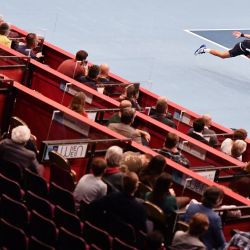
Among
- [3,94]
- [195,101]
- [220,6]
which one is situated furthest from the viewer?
[220,6]

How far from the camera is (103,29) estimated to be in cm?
2319

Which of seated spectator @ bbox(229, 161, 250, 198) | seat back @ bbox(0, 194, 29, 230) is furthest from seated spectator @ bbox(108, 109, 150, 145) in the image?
seat back @ bbox(0, 194, 29, 230)

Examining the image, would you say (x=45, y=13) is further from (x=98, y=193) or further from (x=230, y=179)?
(x=98, y=193)

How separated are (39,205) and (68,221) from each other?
46 cm

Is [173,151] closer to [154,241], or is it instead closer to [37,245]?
[154,241]

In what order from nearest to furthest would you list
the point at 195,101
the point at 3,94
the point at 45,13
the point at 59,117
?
the point at 59,117, the point at 3,94, the point at 195,101, the point at 45,13

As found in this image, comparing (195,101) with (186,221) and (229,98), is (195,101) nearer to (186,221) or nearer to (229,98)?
(229,98)

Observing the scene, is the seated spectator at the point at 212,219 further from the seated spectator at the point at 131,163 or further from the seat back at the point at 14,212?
the seat back at the point at 14,212

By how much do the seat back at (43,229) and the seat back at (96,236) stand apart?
342 millimetres

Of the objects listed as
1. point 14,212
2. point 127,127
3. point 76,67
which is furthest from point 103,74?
point 14,212

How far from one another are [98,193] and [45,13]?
42.3 feet

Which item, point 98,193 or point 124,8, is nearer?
point 98,193

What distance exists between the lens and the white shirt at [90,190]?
10.8 m

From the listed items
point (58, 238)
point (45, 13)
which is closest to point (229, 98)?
point (45, 13)
